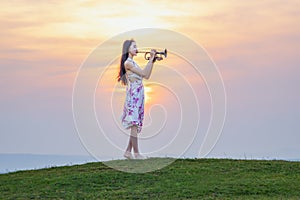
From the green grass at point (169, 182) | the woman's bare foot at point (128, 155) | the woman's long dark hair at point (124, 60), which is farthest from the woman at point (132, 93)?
the green grass at point (169, 182)

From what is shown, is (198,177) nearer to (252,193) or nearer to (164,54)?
(252,193)

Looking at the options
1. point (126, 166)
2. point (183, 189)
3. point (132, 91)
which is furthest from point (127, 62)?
point (183, 189)

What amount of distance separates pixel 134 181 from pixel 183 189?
1.47 m

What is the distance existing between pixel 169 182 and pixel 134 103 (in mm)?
2596

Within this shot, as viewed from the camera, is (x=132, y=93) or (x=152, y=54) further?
(x=132, y=93)

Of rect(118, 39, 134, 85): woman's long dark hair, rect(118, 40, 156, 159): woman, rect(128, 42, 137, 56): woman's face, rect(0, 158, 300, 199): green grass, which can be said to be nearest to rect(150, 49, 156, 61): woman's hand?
rect(118, 40, 156, 159): woman

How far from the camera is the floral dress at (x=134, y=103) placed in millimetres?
18188

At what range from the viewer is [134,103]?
717 inches

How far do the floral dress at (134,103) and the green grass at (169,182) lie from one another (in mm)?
1063

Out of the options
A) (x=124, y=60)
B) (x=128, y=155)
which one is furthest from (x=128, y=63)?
(x=128, y=155)

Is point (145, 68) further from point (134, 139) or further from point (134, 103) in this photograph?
point (134, 139)

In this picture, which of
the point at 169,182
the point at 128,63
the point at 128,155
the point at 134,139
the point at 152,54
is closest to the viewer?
the point at 169,182

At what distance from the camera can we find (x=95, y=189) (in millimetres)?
16406

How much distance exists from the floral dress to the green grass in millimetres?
1063
